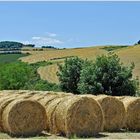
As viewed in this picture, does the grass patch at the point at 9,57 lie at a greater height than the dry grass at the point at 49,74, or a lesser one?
greater

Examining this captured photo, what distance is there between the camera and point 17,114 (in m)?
17.0

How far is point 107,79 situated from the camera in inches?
1252

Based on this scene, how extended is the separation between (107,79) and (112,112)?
39.6 feet

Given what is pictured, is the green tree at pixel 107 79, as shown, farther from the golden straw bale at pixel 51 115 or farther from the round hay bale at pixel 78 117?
the round hay bale at pixel 78 117

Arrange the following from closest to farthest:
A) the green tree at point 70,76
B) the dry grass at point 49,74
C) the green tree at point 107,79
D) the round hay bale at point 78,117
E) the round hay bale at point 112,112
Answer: the round hay bale at point 78,117 < the round hay bale at point 112,112 < the green tree at point 107,79 < the green tree at point 70,76 < the dry grass at point 49,74

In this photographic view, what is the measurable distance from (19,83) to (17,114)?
130 feet

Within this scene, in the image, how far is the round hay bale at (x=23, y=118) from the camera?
55.3ft

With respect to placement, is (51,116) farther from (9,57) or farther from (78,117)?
(9,57)

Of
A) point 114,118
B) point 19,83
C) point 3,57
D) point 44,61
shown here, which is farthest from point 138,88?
point 3,57

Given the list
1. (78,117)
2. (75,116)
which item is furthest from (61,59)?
(75,116)

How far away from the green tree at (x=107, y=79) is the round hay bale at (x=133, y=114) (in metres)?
11.5

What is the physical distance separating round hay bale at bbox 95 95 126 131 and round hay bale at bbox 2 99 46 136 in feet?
10.6

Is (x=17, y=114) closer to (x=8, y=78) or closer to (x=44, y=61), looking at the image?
(x=8, y=78)

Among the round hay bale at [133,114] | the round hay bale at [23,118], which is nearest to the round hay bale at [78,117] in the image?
the round hay bale at [23,118]
